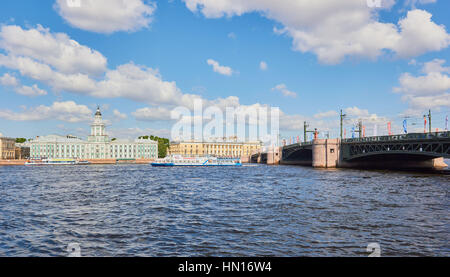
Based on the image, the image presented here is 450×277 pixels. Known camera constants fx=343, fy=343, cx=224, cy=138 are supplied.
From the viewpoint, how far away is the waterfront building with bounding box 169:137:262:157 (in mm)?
146625

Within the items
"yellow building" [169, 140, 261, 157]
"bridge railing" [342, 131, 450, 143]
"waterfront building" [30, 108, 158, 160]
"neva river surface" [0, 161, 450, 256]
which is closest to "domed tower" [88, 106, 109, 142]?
"waterfront building" [30, 108, 158, 160]

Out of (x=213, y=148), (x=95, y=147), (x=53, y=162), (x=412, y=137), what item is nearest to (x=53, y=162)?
(x=53, y=162)

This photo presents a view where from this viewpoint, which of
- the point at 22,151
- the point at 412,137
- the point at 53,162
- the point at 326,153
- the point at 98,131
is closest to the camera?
the point at 412,137

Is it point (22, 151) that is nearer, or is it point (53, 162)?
point (53, 162)

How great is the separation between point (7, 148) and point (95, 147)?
27.8 meters

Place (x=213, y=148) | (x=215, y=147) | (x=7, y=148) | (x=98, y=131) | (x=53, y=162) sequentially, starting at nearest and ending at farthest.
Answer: (x=53, y=162), (x=7, y=148), (x=98, y=131), (x=213, y=148), (x=215, y=147)

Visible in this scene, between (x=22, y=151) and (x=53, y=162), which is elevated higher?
(x=22, y=151)

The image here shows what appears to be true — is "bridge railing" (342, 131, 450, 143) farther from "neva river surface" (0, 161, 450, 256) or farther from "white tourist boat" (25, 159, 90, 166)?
"white tourist boat" (25, 159, 90, 166)

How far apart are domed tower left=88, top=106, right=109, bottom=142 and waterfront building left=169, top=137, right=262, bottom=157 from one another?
32.1m

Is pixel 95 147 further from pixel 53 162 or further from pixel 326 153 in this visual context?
pixel 326 153

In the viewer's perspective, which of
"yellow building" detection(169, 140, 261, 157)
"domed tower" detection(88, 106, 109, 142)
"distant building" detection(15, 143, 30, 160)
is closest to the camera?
"distant building" detection(15, 143, 30, 160)

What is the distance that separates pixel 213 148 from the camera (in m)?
150
